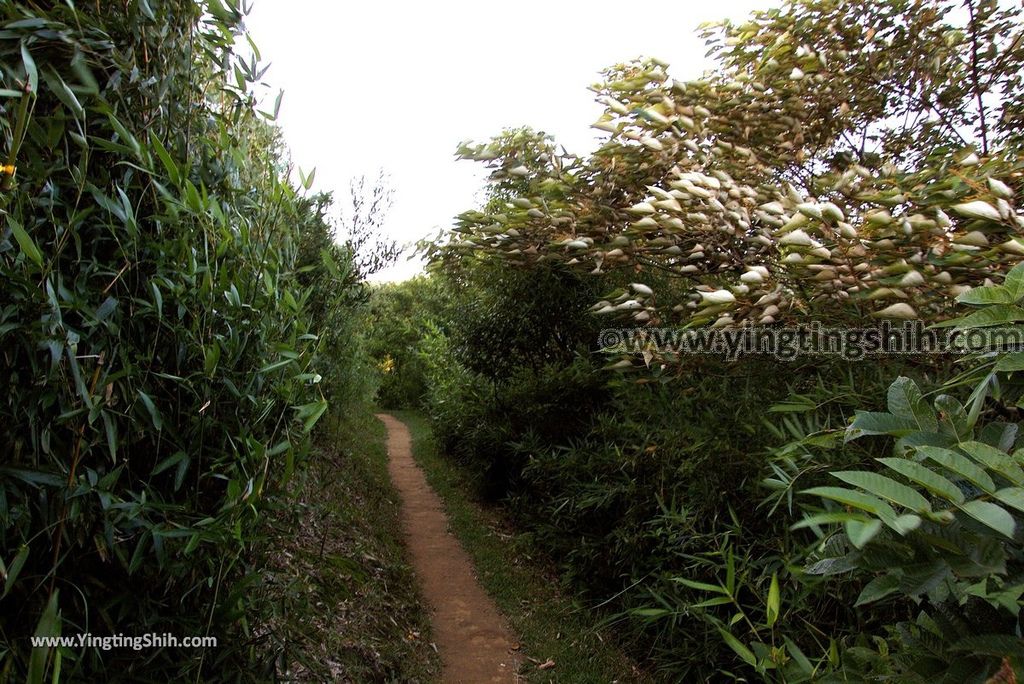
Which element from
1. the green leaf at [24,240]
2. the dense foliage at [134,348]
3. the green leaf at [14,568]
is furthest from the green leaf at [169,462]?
the green leaf at [24,240]

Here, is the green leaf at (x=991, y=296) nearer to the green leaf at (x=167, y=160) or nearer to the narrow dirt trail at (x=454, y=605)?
the green leaf at (x=167, y=160)

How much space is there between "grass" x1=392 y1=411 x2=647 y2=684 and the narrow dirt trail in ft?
0.39

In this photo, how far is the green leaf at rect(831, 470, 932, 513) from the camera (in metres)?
0.74

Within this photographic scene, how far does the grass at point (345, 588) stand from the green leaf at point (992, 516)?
1.62 m

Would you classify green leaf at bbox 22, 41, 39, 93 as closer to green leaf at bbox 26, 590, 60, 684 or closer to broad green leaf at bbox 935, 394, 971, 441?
green leaf at bbox 26, 590, 60, 684

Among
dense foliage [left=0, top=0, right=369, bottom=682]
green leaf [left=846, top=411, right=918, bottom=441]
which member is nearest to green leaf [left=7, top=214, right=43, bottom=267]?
dense foliage [left=0, top=0, right=369, bottom=682]

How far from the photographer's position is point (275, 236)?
1.85 metres

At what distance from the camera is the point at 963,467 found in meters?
0.77

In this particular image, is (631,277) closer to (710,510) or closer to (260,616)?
(710,510)

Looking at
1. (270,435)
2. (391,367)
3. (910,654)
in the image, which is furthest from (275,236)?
(391,367)

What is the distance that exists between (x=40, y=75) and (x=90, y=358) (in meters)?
0.67

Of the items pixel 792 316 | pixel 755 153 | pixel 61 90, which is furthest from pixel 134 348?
pixel 755 153

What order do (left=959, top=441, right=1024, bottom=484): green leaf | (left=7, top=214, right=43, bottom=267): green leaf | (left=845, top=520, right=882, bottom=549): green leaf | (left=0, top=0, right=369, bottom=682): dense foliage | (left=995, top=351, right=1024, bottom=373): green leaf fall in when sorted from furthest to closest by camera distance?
1. (left=0, top=0, right=369, bottom=682): dense foliage
2. (left=7, top=214, right=43, bottom=267): green leaf
3. (left=995, top=351, right=1024, bottom=373): green leaf
4. (left=959, top=441, right=1024, bottom=484): green leaf
5. (left=845, top=520, right=882, bottom=549): green leaf

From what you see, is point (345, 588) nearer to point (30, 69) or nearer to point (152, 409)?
point (152, 409)
